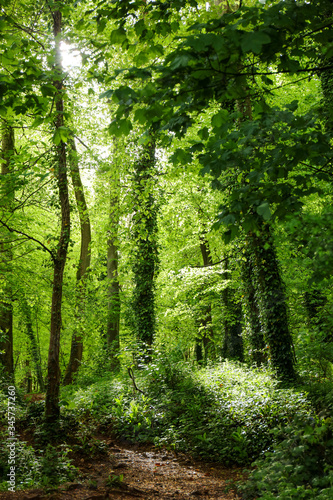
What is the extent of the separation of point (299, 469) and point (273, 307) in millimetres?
4406

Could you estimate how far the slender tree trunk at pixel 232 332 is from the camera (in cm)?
1447

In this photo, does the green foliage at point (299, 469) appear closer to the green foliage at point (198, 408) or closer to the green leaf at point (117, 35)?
the green foliage at point (198, 408)

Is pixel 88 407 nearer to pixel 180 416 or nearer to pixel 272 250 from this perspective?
pixel 180 416

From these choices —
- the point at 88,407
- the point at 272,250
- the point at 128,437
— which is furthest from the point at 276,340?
the point at 88,407

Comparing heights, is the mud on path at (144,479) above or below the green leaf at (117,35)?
below

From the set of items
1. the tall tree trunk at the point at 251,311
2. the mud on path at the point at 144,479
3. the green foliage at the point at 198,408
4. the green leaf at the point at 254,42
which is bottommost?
the mud on path at the point at 144,479

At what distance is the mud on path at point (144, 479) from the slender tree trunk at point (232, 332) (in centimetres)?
831

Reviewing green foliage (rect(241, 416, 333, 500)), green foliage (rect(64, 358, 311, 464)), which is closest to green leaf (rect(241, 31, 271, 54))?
green foliage (rect(241, 416, 333, 500))

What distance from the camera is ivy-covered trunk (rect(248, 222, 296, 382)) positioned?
7762mm

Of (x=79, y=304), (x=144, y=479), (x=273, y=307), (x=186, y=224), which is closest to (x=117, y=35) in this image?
(x=144, y=479)

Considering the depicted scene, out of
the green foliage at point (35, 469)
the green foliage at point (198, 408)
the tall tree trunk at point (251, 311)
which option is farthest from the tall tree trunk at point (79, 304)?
the green foliage at point (35, 469)

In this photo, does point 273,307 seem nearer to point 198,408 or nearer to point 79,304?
point 198,408

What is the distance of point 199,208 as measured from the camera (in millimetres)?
15492

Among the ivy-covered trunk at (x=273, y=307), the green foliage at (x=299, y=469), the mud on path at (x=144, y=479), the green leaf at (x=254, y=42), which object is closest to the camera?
the green leaf at (x=254, y=42)
